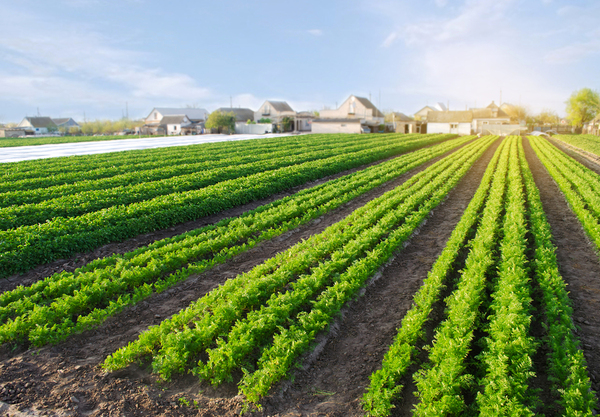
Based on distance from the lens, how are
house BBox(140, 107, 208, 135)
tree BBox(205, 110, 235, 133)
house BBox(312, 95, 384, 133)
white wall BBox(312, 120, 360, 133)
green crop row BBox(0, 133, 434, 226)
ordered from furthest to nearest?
house BBox(140, 107, 208, 135), tree BBox(205, 110, 235, 133), house BBox(312, 95, 384, 133), white wall BBox(312, 120, 360, 133), green crop row BBox(0, 133, 434, 226)

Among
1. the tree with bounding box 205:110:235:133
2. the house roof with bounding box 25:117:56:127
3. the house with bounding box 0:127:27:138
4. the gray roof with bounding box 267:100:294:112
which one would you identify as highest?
the gray roof with bounding box 267:100:294:112

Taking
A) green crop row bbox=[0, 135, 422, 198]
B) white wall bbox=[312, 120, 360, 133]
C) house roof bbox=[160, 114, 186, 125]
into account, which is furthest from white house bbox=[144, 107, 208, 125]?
green crop row bbox=[0, 135, 422, 198]

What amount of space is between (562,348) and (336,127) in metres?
68.1

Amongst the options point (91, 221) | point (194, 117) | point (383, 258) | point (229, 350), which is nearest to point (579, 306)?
point (383, 258)

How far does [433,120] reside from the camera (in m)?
80.8

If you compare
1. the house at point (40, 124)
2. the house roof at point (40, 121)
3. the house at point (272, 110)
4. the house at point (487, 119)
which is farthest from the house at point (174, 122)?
the house at point (487, 119)

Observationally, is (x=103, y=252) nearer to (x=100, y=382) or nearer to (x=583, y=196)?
(x=100, y=382)

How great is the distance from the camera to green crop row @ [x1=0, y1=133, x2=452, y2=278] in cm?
778

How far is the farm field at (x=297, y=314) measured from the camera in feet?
13.5

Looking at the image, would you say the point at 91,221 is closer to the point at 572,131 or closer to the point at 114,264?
the point at 114,264

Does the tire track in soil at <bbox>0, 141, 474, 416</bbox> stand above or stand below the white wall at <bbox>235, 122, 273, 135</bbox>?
below

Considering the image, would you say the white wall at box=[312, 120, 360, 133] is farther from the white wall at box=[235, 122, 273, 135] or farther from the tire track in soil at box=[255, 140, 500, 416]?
the tire track in soil at box=[255, 140, 500, 416]

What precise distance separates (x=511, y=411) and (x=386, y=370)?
1275 mm

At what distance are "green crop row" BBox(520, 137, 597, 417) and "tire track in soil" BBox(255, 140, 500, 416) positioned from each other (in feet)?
5.54
